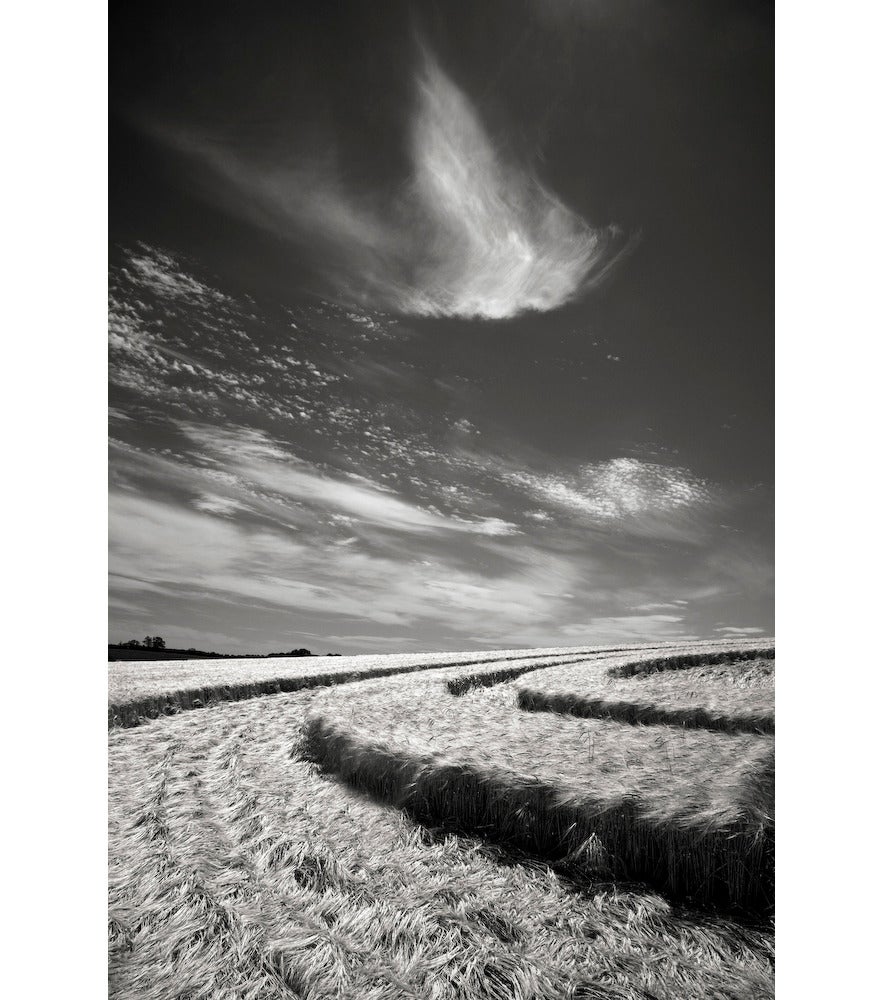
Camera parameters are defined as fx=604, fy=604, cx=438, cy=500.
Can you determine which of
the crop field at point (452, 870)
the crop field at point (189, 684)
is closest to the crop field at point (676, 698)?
the crop field at point (452, 870)

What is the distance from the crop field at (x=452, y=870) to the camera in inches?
79.3

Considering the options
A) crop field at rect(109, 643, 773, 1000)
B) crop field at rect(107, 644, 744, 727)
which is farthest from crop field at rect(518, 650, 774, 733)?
crop field at rect(107, 644, 744, 727)

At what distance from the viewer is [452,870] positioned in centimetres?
262

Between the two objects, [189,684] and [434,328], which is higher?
[434,328]

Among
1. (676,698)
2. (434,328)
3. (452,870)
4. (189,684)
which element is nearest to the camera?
(452,870)

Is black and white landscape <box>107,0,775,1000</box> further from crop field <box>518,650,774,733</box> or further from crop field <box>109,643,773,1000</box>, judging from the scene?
crop field <box>518,650,774,733</box>

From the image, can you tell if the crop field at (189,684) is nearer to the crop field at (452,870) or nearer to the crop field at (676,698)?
the crop field at (452,870)

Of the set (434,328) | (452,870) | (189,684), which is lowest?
(189,684)

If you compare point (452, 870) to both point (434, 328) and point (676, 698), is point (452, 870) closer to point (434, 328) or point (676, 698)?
point (434, 328)

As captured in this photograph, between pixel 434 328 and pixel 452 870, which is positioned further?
pixel 434 328

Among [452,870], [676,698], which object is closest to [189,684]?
[676,698]
